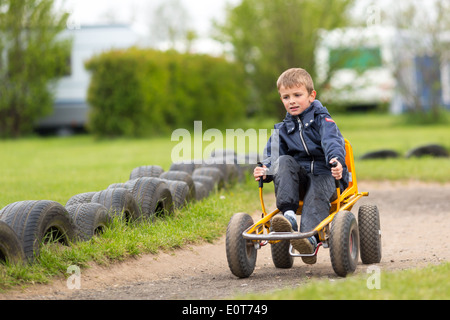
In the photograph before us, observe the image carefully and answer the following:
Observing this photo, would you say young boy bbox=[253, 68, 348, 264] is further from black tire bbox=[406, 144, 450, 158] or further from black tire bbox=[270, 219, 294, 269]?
black tire bbox=[406, 144, 450, 158]

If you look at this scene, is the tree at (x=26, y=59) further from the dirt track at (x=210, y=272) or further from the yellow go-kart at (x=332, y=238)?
the yellow go-kart at (x=332, y=238)

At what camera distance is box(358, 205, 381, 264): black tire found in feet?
18.3

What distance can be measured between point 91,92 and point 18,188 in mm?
11101

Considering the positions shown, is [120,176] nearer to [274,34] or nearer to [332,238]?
[332,238]

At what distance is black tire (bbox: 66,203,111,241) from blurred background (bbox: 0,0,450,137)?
49.4 ft

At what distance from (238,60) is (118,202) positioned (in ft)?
60.2

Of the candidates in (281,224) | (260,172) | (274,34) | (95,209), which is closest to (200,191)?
(95,209)

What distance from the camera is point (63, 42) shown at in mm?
23578

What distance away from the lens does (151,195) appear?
260 inches

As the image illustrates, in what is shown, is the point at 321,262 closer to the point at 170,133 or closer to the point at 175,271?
the point at 175,271

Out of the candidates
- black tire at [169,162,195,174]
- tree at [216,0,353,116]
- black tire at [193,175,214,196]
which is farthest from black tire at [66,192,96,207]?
tree at [216,0,353,116]

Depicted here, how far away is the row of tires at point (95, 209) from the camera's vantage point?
4938 millimetres

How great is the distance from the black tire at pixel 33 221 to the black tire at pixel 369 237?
2386 millimetres
